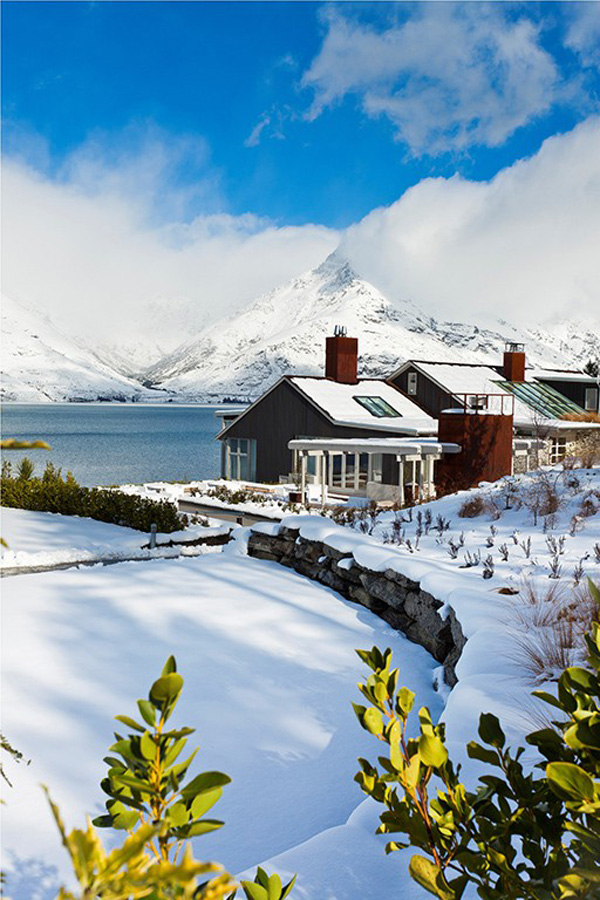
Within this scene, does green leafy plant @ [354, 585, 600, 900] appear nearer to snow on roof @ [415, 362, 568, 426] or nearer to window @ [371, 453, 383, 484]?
window @ [371, 453, 383, 484]

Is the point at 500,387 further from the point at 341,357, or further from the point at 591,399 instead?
the point at 341,357

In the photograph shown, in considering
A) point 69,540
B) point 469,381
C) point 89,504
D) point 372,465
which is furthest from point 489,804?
point 469,381

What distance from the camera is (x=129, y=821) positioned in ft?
3.72

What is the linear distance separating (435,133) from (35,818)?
25.8 meters

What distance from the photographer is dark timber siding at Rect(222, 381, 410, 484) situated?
27.2 meters

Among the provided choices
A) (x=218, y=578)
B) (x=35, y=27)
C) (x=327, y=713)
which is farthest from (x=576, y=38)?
(x=327, y=713)

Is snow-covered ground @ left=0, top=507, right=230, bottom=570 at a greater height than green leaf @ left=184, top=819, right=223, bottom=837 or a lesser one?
lesser

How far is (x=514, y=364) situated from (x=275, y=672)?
30.3 meters

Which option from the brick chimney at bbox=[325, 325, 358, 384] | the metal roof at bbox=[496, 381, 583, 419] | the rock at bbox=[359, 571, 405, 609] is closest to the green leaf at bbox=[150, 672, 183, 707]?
the rock at bbox=[359, 571, 405, 609]

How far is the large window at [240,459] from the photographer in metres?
30.1

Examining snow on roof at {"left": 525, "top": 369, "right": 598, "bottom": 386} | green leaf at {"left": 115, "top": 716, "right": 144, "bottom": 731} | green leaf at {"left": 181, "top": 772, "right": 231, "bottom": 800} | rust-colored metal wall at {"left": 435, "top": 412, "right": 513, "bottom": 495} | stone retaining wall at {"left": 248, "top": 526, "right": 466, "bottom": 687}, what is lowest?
stone retaining wall at {"left": 248, "top": 526, "right": 466, "bottom": 687}

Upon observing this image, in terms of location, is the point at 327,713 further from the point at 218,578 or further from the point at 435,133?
the point at 435,133

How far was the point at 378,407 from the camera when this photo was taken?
2880cm

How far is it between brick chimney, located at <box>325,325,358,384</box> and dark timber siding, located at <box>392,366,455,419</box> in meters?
2.94
